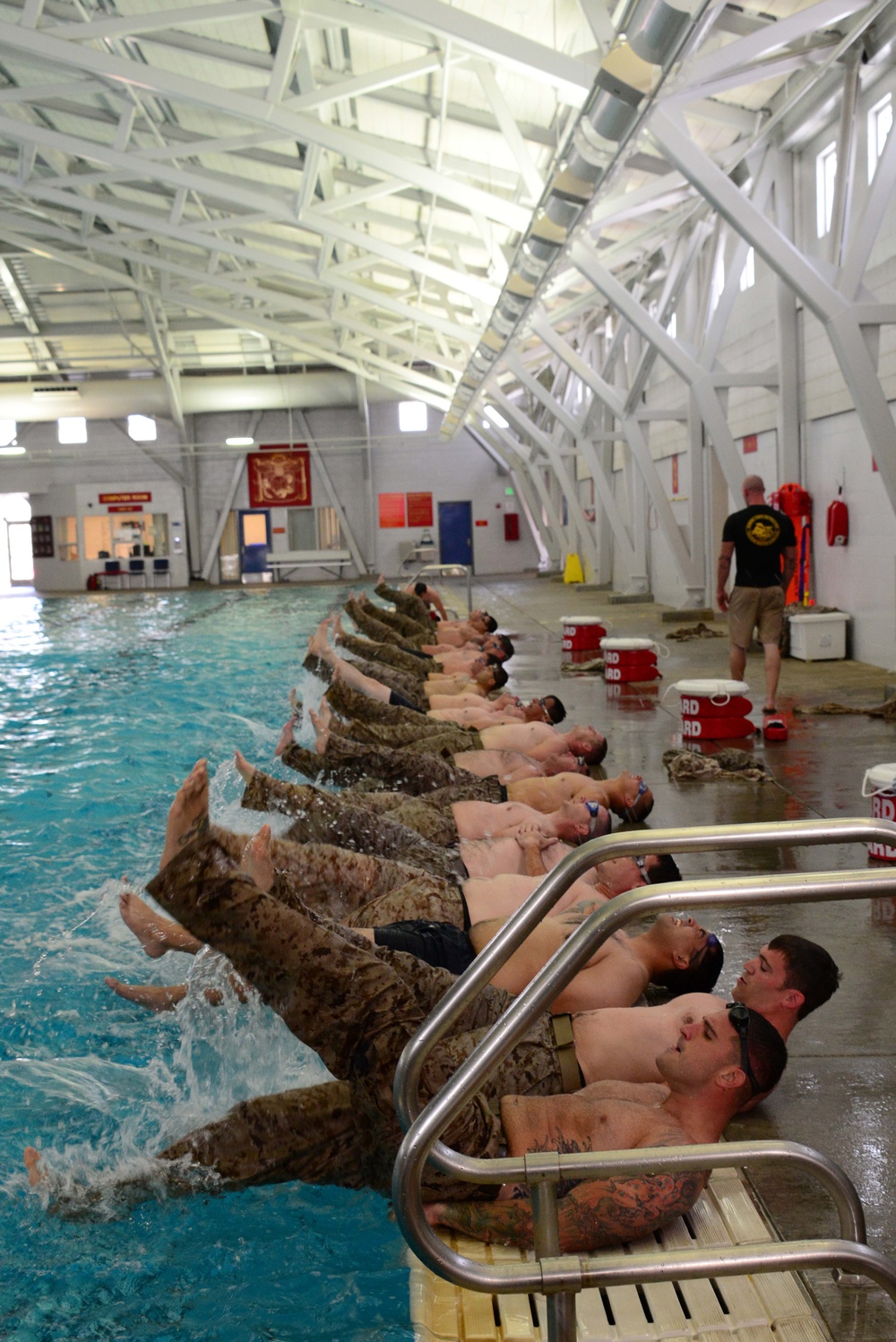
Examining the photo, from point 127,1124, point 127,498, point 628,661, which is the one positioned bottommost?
point 127,1124

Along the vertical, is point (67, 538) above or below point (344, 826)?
above

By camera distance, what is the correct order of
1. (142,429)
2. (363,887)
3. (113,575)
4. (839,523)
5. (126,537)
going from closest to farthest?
1. (363,887)
2. (839,523)
3. (113,575)
4. (126,537)
5. (142,429)

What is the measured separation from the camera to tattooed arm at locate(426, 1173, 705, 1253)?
255cm

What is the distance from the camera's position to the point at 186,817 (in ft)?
9.59

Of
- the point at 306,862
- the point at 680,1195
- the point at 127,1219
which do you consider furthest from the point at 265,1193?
the point at 306,862

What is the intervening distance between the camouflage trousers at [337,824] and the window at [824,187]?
990cm

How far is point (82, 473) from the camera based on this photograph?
36.6m

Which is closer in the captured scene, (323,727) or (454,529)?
(323,727)

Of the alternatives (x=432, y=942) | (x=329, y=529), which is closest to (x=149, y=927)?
(x=432, y=942)

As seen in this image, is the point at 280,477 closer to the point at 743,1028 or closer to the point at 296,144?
the point at 296,144

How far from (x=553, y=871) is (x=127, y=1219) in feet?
5.69

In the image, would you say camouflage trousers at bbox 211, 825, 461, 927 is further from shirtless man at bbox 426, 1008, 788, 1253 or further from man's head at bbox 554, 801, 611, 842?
shirtless man at bbox 426, 1008, 788, 1253

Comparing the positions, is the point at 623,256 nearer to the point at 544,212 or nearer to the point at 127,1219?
the point at 544,212

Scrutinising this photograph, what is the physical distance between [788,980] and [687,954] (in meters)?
0.69
